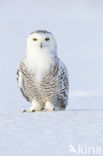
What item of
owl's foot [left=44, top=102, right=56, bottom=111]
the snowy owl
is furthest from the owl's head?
owl's foot [left=44, top=102, right=56, bottom=111]

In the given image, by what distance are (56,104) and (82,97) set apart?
12.2 feet

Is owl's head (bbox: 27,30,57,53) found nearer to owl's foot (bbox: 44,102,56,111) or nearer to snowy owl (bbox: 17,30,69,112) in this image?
snowy owl (bbox: 17,30,69,112)

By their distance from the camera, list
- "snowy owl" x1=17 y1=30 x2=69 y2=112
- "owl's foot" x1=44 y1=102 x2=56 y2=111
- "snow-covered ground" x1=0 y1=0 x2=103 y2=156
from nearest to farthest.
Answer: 1. "snow-covered ground" x1=0 y1=0 x2=103 y2=156
2. "snowy owl" x1=17 y1=30 x2=69 y2=112
3. "owl's foot" x1=44 y1=102 x2=56 y2=111

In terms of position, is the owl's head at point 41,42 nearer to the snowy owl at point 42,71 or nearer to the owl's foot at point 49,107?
the snowy owl at point 42,71

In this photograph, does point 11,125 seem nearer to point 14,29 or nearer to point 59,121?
point 59,121

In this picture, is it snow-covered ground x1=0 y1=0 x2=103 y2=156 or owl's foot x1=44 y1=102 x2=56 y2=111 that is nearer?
snow-covered ground x1=0 y1=0 x2=103 y2=156

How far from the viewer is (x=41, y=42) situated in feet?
21.6

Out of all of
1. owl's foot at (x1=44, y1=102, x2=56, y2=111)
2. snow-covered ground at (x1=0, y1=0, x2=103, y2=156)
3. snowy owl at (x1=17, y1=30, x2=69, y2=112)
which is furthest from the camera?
owl's foot at (x1=44, y1=102, x2=56, y2=111)

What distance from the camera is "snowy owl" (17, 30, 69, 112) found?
6.55 metres

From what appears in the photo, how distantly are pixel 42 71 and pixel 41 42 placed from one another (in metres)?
0.27

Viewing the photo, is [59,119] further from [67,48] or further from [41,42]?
[67,48]

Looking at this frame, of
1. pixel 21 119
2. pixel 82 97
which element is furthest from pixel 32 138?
pixel 82 97

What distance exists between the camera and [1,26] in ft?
133

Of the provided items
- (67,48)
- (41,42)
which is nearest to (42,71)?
(41,42)
